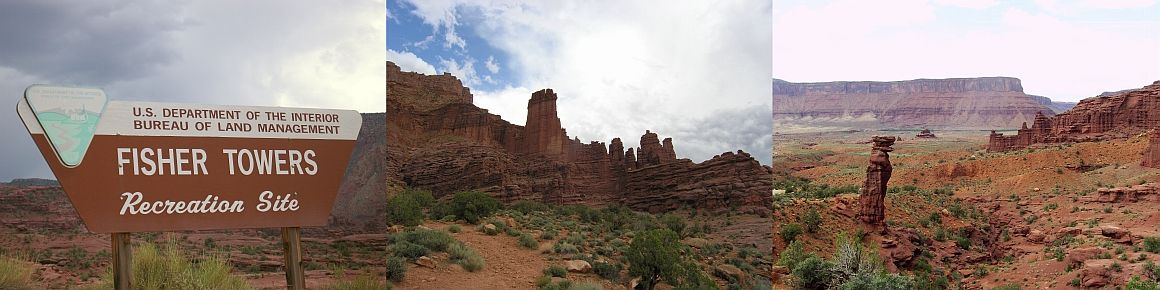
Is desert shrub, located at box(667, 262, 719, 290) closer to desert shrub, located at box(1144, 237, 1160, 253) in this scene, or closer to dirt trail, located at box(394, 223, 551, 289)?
dirt trail, located at box(394, 223, 551, 289)

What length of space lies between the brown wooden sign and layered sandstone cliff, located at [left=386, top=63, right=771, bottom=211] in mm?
5240

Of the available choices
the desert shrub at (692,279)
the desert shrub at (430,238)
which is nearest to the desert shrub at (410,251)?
the desert shrub at (430,238)

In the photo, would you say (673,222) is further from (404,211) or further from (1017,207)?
(1017,207)

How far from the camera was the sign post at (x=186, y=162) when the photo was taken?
800cm

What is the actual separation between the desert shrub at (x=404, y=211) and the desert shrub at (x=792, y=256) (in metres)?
8.82

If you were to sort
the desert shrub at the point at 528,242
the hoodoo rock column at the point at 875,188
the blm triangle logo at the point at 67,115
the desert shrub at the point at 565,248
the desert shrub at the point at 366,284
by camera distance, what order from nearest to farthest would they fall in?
the blm triangle logo at the point at 67,115
the desert shrub at the point at 366,284
the desert shrub at the point at 528,242
the desert shrub at the point at 565,248
the hoodoo rock column at the point at 875,188

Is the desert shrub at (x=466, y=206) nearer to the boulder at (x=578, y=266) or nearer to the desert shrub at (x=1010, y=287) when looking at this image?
the boulder at (x=578, y=266)

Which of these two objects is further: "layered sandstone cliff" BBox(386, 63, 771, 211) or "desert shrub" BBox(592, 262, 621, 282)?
"layered sandstone cliff" BBox(386, 63, 771, 211)

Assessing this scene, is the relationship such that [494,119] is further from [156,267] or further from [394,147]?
[156,267]

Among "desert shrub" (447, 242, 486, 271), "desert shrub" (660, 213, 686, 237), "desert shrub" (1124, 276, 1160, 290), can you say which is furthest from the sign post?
"desert shrub" (1124, 276, 1160, 290)

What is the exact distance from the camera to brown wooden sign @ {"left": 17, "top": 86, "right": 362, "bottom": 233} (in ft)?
26.2

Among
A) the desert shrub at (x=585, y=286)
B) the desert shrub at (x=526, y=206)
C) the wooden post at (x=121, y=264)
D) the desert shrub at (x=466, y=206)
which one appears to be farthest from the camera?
the desert shrub at (x=526, y=206)

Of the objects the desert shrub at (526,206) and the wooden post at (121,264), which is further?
the desert shrub at (526,206)

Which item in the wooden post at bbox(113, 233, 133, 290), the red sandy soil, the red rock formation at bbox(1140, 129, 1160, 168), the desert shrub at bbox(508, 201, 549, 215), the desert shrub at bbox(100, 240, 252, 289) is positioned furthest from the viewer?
the red rock formation at bbox(1140, 129, 1160, 168)
